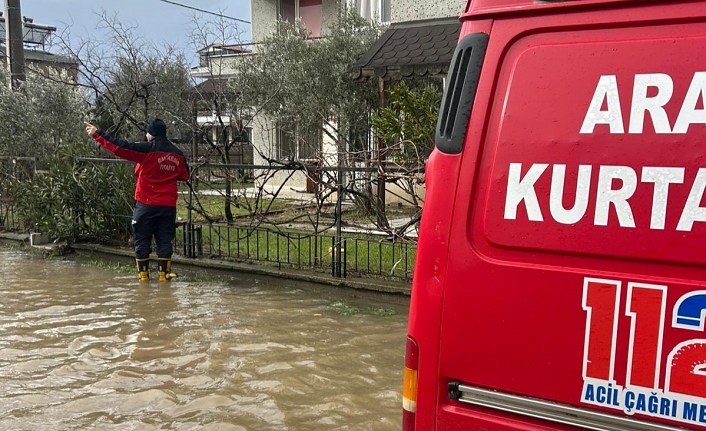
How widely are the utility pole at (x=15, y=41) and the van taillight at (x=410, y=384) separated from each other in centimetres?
1216

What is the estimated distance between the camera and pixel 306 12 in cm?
1745

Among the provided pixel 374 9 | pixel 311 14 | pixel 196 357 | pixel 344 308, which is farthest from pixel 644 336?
pixel 311 14

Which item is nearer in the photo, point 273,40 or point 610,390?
point 610,390

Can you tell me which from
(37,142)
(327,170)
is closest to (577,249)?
(327,170)

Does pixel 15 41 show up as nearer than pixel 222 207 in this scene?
No

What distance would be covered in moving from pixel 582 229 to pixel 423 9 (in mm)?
10754

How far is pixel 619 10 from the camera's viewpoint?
1.88 metres

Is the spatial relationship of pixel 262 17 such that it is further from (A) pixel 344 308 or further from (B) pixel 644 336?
(B) pixel 644 336

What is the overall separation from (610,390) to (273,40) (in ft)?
44.7

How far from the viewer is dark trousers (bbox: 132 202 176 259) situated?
287 inches

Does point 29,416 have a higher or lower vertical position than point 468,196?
lower

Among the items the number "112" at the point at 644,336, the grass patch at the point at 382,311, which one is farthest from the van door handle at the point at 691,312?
the grass patch at the point at 382,311

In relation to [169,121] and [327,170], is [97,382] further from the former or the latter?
[169,121]

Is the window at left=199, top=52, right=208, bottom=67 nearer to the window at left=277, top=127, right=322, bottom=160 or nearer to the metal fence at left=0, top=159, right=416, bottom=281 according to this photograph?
the window at left=277, top=127, right=322, bottom=160
